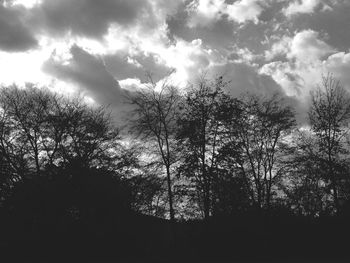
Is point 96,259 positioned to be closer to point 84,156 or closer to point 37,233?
point 37,233

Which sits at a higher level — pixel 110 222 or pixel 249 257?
pixel 110 222

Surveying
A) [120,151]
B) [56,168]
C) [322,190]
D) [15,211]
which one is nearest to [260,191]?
[322,190]

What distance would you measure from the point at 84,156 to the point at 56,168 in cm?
281

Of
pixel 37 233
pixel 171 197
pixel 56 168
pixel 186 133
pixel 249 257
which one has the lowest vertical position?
pixel 249 257

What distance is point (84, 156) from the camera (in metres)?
31.9

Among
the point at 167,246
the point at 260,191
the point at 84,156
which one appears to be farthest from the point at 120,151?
the point at 260,191

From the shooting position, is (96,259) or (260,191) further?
(260,191)

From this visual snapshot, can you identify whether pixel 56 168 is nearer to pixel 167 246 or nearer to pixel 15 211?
pixel 15 211

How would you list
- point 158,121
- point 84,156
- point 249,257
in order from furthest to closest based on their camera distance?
point 84,156 < point 158,121 < point 249,257

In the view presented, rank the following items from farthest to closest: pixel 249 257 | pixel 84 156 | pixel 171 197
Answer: pixel 84 156, pixel 171 197, pixel 249 257

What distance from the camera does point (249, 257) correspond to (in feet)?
86.6

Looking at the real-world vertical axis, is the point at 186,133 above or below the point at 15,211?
above

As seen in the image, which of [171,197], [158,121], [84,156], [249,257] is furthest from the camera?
[84,156]

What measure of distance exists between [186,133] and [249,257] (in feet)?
32.2
